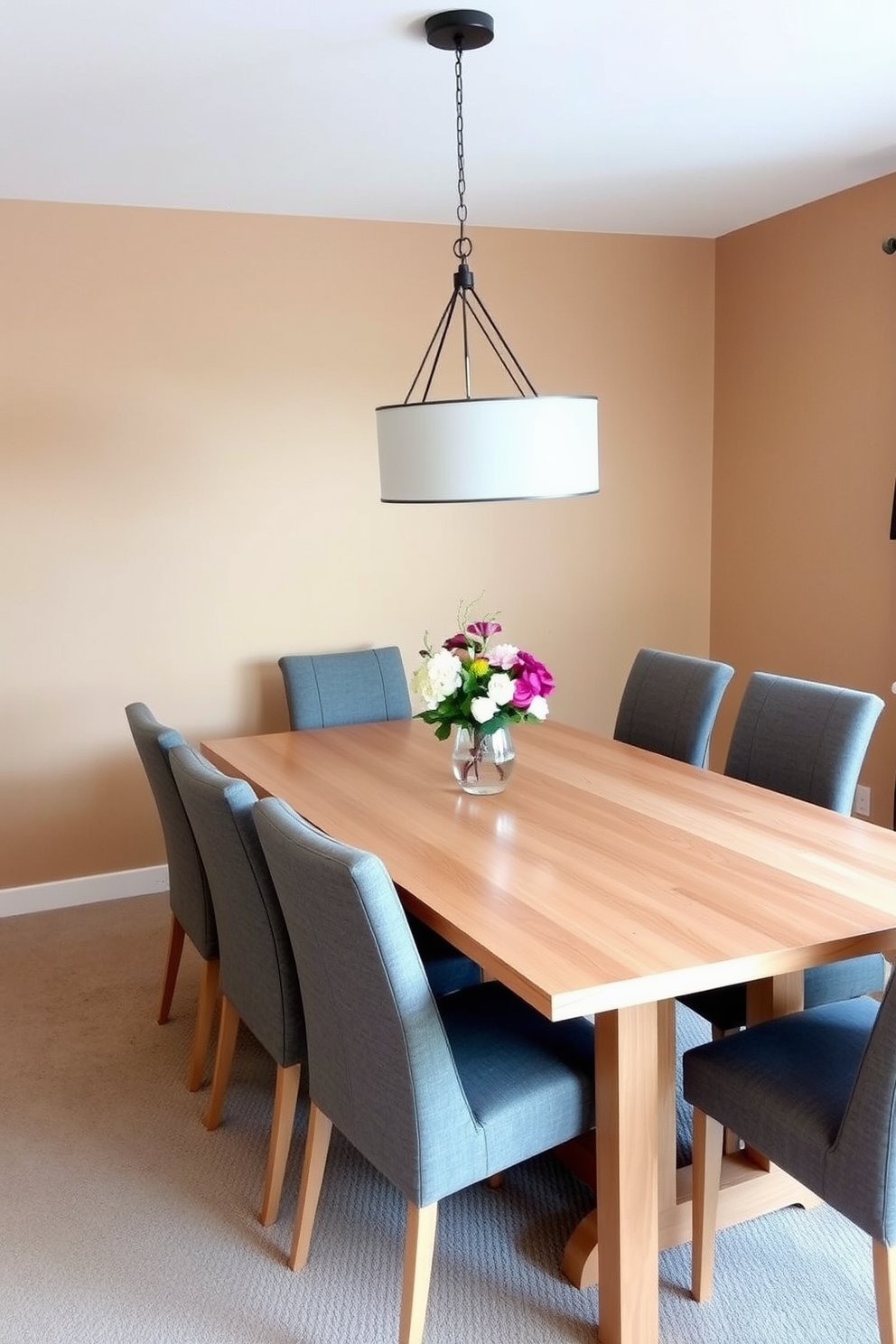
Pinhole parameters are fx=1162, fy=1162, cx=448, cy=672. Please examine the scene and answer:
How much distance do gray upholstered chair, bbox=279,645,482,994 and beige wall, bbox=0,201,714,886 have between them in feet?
1.48

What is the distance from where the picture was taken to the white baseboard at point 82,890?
13.6ft

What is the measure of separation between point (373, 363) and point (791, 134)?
5.45 feet

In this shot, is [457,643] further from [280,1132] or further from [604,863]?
[280,1132]

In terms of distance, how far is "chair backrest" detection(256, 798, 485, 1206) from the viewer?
1768 mm

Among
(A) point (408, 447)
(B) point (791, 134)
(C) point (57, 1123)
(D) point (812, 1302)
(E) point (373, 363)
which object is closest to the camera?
(D) point (812, 1302)

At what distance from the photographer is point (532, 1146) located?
197cm

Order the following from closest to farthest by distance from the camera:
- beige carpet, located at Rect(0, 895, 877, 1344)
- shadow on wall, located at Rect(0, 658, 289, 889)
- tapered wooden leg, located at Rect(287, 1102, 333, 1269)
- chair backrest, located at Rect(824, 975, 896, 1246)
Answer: chair backrest, located at Rect(824, 975, 896, 1246), beige carpet, located at Rect(0, 895, 877, 1344), tapered wooden leg, located at Rect(287, 1102, 333, 1269), shadow on wall, located at Rect(0, 658, 289, 889)

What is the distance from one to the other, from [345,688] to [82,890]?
1260 millimetres

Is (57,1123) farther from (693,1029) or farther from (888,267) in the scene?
(888,267)

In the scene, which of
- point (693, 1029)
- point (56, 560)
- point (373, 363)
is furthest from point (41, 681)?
point (693, 1029)

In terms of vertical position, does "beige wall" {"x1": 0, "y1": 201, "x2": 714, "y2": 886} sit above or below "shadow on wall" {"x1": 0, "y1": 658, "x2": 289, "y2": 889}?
above

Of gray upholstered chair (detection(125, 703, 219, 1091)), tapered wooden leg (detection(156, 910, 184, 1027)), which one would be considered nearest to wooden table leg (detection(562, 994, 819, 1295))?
gray upholstered chair (detection(125, 703, 219, 1091))

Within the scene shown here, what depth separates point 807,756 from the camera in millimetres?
2836

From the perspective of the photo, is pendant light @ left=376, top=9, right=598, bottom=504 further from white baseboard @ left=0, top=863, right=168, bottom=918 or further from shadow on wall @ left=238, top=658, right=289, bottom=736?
white baseboard @ left=0, top=863, right=168, bottom=918
